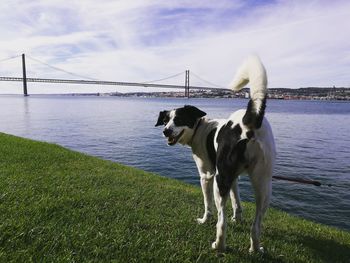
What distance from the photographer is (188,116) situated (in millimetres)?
5523

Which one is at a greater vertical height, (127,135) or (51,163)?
(51,163)

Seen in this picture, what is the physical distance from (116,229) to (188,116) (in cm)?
211

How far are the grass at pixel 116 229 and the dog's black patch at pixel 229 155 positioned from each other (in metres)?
0.85

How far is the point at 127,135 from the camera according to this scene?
27.4 metres

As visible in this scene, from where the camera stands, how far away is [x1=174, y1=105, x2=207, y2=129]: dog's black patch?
5.50 m

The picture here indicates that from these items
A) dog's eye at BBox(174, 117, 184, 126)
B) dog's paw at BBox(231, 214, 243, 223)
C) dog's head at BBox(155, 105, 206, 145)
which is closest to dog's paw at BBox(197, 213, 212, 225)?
dog's paw at BBox(231, 214, 243, 223)

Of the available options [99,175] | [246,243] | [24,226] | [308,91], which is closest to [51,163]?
[99,175]

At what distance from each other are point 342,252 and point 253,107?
277 cm

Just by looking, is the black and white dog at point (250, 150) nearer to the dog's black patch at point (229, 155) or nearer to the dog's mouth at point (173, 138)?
the dog's black patch at point (229, 155)

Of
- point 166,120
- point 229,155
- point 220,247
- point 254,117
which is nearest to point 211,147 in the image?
point 229,155

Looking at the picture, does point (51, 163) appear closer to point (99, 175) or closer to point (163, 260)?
point (99, 175)

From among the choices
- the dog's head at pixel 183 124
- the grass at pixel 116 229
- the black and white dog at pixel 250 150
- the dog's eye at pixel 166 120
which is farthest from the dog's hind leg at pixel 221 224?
the dog's eye at pixel 166 120

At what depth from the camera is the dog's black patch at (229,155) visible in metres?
3.86

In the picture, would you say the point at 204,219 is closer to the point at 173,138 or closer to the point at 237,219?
the point at 237,219
